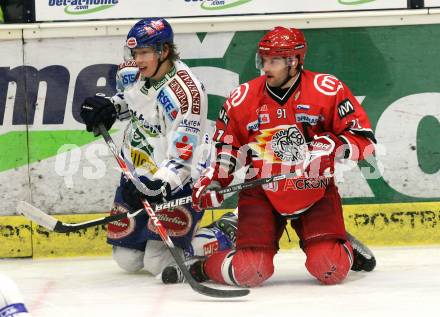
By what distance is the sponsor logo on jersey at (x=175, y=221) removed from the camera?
4.93 metres

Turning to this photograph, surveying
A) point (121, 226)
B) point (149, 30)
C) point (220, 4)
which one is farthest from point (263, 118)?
point (220, 4)

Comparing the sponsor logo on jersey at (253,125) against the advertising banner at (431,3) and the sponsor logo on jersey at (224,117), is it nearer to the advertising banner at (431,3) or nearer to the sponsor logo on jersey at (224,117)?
the sponsor logo on jersey at (224,117)

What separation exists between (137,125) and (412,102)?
1.47 metres

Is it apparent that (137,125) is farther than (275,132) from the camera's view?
Yes

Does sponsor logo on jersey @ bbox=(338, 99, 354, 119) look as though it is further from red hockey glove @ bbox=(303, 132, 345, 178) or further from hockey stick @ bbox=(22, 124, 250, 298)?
hockey stick @ bbox=(22, 124, 250, 298)

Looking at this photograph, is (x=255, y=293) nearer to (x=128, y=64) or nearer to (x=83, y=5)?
(x=128, y=64)

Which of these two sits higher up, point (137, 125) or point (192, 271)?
point (137, 125)

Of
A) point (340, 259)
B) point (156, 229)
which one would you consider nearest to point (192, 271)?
point (156, 229)

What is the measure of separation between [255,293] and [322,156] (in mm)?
595

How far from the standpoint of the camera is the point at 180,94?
4832 millimetres

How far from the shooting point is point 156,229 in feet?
15.5

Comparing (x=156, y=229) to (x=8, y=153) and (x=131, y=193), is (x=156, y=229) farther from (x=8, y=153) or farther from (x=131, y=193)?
(x=8, y=153)

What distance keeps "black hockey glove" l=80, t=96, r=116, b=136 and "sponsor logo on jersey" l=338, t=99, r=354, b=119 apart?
1.05 metres

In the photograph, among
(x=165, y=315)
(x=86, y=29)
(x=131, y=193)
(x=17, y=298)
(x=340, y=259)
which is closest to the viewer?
(x=17, y=298)
